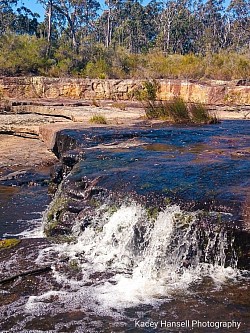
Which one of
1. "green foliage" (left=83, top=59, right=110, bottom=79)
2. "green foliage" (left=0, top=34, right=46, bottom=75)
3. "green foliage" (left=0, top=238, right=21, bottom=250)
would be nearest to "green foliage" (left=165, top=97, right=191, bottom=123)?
"green foliage" (left=0, top=238, right=21, bottom=250)

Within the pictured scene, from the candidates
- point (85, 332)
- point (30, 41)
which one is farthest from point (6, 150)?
point (30, 41)

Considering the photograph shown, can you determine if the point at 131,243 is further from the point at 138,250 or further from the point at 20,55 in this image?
the point at 20,55

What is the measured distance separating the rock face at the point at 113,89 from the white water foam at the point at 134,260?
49.1 feet

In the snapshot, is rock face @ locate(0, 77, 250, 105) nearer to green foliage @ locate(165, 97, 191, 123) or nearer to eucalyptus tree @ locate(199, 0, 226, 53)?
green foliage @ locate(165, 97, 191, 123)

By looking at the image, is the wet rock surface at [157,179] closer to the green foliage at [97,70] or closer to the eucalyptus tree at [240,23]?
the green foliage at [97,70]

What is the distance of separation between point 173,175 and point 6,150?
640cm

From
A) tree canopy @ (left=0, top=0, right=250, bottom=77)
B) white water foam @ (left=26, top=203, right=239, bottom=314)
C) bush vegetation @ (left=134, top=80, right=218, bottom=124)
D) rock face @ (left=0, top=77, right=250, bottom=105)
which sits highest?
tree canopy @ (left=0, top=0, right=250, bottom=77)

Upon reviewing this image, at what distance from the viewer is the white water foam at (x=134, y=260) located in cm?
426

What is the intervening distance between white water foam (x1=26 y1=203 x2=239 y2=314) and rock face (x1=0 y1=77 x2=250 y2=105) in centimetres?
1496

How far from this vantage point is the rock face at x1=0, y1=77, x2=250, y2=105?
64.2 ft

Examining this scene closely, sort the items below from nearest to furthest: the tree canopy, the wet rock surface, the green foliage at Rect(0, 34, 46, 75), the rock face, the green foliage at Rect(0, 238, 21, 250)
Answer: the wet rock surface
the green foliage at Rect(0, 238, 21, 250)
the rock face
the green foliage at Rect(0, 34, 46, 75)
the tree canopy

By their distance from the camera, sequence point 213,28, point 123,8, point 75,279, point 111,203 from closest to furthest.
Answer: point 75,279
point 111,203
point 213,28
point 123,8

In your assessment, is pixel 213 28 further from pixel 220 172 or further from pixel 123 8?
pixel 220 172

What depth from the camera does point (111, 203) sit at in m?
5.71
